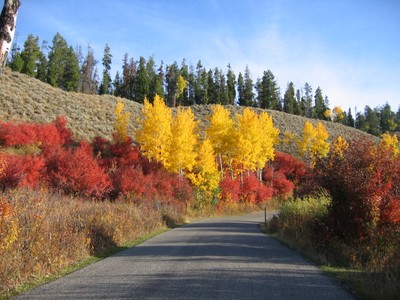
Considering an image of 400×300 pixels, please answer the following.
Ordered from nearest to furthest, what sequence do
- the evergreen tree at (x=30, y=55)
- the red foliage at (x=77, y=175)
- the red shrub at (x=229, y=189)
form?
the red foliage at (x=77, y=175) → the red shrub at (x=229, y=189) → the evergreen tree at (x=30, y=55)

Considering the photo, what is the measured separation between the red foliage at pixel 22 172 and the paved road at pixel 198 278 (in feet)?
35.9

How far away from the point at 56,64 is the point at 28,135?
53228mm

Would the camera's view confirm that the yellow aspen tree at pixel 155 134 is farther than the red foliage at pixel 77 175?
Yes

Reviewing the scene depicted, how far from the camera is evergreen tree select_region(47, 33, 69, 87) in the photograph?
74250 millimetres

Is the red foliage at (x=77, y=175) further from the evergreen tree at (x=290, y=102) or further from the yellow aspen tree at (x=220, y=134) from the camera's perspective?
the evergreen tree at (x=290, y=102)

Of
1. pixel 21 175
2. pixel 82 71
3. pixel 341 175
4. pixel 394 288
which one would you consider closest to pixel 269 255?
pixel 341 175

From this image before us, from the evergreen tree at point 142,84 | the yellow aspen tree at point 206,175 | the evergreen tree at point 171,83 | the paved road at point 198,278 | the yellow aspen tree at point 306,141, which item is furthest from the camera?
the evergreen tree at point 171,83

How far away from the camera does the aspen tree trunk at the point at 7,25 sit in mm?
4977

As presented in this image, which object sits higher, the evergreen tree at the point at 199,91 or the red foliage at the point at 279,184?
the evergreen tree at the point at 199,91

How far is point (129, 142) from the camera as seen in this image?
36.0m

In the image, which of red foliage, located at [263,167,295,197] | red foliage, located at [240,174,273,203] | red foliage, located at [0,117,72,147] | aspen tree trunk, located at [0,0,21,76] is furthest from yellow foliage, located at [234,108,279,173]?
aspen tree trunk, located at [0,0,21,76]

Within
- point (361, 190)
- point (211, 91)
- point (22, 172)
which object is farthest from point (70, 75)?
point (361, 190)

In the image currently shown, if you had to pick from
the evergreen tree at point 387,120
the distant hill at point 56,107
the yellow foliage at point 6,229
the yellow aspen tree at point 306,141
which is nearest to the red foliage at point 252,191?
the distant hill at point 56,107

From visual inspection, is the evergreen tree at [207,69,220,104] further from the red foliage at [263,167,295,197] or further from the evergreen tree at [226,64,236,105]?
the red foliage at [263,167,295,197]
